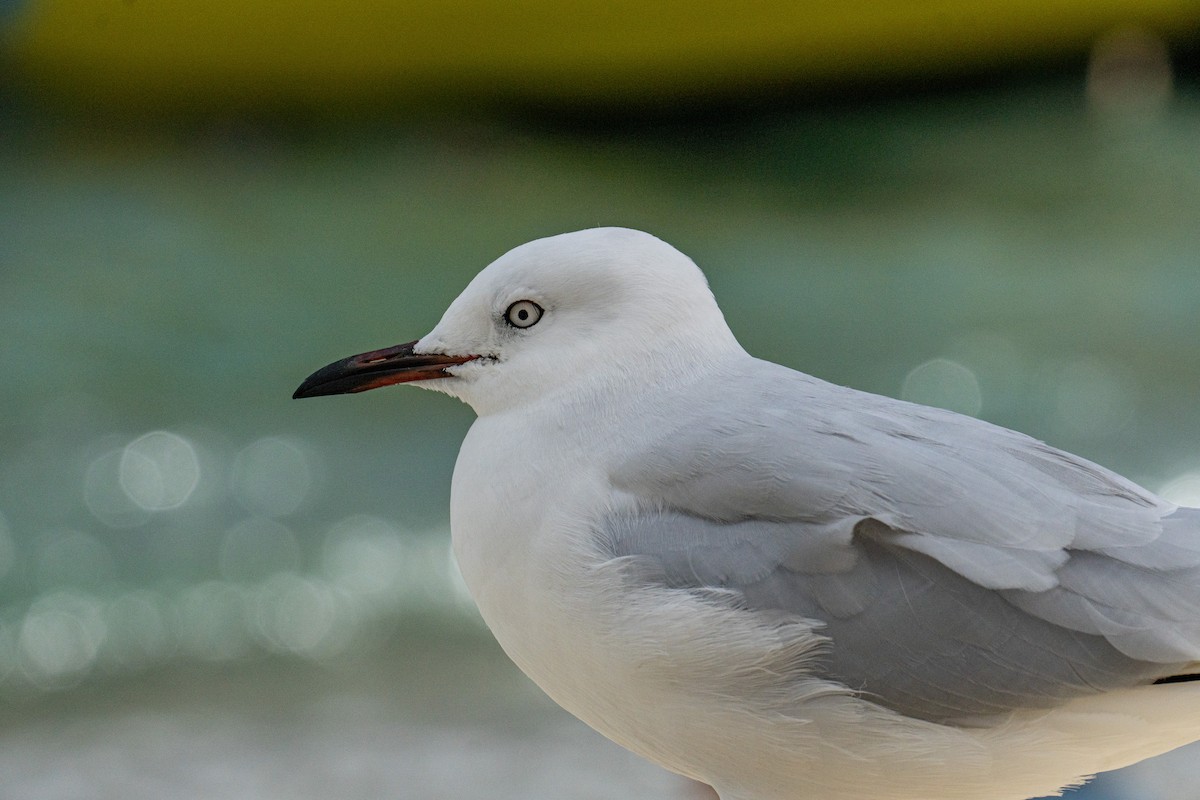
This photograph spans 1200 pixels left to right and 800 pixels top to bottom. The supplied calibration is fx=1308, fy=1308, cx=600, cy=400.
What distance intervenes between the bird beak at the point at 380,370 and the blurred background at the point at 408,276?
46.0 inches

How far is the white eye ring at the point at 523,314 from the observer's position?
111cm

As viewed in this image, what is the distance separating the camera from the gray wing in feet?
3.20

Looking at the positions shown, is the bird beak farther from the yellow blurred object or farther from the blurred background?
the yellow blurred object

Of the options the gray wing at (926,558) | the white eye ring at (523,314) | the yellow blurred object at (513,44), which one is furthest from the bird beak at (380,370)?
the yellow blurred object at (513,44)

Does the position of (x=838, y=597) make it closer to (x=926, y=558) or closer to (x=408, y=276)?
(x=926, y=558)

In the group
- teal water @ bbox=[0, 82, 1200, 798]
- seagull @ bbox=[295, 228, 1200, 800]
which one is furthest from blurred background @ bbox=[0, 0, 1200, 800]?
seagull @ bbox=[295, 228, 1200, 800]

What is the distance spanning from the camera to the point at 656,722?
1.01 meters

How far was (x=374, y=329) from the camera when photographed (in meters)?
4.04

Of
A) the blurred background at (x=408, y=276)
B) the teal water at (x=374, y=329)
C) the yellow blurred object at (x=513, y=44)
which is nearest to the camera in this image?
the blurred background at (x=408, y=276)

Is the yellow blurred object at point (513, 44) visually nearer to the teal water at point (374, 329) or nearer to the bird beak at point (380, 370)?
the teal water at point (374, 329)

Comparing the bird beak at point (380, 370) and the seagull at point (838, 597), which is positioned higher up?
the bird beak at point (380, 370)

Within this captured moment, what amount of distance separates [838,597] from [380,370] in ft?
1.43

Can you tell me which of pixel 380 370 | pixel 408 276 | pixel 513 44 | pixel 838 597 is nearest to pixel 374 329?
pixel 408 276

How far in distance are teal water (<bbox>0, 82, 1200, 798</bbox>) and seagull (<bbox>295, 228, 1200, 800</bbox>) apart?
4.57 feet
